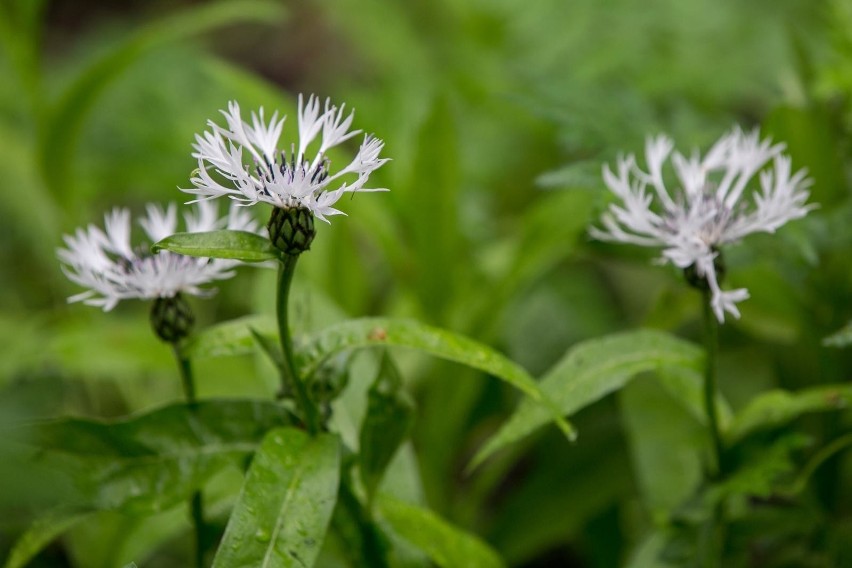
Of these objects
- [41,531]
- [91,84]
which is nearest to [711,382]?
[41,531]

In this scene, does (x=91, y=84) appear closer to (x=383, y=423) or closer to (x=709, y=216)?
(x=383, y=423)

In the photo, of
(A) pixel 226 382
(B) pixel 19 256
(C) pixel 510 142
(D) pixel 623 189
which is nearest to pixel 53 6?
(B) pixel 19 256

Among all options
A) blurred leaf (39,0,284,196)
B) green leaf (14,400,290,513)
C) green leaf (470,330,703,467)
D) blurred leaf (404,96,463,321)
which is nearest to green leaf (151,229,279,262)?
green leaf (14,400,290,513)

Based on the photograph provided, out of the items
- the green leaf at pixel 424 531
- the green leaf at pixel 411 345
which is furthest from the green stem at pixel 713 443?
the green leaf at pixel 424 531

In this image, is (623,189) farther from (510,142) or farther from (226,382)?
(510,142)

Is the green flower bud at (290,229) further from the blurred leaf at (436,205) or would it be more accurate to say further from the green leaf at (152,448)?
the blurred leaf at (436,205)

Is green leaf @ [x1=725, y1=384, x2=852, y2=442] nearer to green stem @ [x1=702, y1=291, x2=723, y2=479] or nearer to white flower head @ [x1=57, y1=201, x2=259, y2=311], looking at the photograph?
green stem @ [x1=702, y1=291, x2=723, y2=479]
